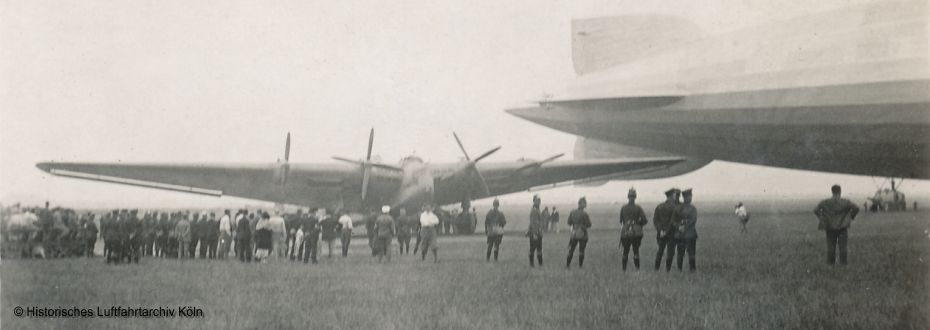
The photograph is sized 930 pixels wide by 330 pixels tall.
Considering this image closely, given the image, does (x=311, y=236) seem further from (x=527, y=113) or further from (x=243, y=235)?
(x=527, y=113)

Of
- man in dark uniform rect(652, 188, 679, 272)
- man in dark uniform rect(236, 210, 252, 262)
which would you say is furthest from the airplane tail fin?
man in dark uniform rect(236, 210, 252, 262)

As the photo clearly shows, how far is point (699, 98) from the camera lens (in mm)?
11727

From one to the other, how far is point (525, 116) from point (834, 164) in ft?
17.6

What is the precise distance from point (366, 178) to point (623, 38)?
1292cm

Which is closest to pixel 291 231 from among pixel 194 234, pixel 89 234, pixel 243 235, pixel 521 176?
pixel 243 235

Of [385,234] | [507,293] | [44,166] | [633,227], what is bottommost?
[507,293]

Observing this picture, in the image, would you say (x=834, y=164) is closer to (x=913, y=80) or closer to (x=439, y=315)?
(x=913, y=80)

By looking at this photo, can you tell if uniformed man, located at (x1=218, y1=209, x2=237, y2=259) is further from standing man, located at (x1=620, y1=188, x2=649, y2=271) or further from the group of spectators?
standing man, located at (x1=620, y1=188, x2=649, y2=271)

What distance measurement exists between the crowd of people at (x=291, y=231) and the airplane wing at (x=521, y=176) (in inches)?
284

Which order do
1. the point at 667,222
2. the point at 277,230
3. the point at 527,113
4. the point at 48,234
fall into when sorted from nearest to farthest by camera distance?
the point at 667,222 < the point at 527,113 < the point at 277,230 < the point at 48,234

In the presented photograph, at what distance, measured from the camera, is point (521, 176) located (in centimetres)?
2661

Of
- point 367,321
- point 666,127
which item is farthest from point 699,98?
point 367,321

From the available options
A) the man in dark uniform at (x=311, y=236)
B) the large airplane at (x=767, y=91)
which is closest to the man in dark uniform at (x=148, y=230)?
the man in dark uniform at (x=311, y=236)

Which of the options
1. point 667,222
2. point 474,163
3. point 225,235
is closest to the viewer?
point 667,222
